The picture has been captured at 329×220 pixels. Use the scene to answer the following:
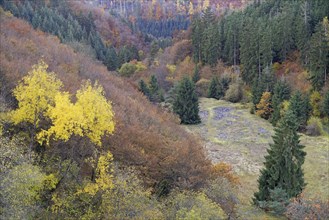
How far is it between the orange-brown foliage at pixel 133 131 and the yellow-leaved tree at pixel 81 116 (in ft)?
18.5

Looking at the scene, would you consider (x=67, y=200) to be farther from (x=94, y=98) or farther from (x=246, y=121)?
(x=246, y=121)

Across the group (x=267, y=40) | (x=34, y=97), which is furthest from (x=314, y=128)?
(x=34, y=97)

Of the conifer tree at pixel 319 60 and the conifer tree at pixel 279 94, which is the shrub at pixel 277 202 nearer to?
the conifer tree at pixel 279 94

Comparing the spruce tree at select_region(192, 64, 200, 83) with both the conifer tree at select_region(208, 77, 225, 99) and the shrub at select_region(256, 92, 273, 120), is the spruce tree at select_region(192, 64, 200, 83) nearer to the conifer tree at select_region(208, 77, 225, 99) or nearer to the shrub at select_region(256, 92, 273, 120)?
the conifer tree at select_region(208, 77, 225, 99)

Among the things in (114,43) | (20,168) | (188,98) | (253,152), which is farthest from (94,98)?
(114,43)

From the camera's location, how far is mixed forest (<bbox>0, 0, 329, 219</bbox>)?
67.7 feet

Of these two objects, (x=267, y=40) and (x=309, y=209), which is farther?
(x=267, y=40)

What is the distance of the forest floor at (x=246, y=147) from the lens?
127ft

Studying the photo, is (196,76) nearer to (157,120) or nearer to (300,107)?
(300,107)

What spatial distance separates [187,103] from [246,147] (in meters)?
16.7

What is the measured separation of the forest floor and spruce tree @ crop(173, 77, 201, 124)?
7.03 feet

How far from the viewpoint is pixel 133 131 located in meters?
31.4

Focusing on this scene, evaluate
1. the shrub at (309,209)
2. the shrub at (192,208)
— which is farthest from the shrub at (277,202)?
the shrub at (192,208)

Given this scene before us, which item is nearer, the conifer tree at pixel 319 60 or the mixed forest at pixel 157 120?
the mixed forest at pixel 157 120
